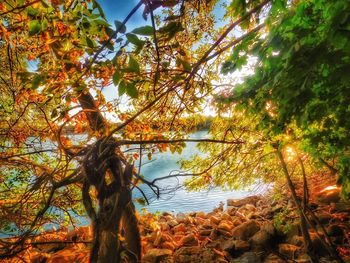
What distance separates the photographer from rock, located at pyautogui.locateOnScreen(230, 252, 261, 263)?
666 cm

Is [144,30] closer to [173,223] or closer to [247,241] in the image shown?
[247,241]

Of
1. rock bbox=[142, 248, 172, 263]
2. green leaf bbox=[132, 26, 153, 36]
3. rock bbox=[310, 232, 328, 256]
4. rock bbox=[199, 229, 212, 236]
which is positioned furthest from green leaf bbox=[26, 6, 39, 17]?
rock bbox=[199, 229, 212, 236]

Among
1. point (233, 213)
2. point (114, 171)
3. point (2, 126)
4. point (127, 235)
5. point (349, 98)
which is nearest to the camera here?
point (349, 98)

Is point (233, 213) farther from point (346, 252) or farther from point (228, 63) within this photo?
point (228, 63)

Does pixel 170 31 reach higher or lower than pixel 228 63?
lower

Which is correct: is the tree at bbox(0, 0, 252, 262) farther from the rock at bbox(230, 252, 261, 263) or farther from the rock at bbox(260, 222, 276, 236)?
the rock at bbox(260, 222, 276, 236)

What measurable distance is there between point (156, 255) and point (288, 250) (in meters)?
3.33

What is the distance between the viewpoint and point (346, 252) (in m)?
6.11

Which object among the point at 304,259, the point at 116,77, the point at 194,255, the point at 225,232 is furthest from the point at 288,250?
the point at 116,77

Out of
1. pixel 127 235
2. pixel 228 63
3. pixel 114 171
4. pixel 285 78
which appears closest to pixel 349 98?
pixel 285 78

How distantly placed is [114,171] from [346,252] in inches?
232

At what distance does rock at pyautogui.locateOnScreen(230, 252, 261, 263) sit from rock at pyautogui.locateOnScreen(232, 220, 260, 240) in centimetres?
112

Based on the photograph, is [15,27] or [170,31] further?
[15,27]

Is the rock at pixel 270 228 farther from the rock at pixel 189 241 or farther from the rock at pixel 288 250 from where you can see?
the rock at pixel 189 241
